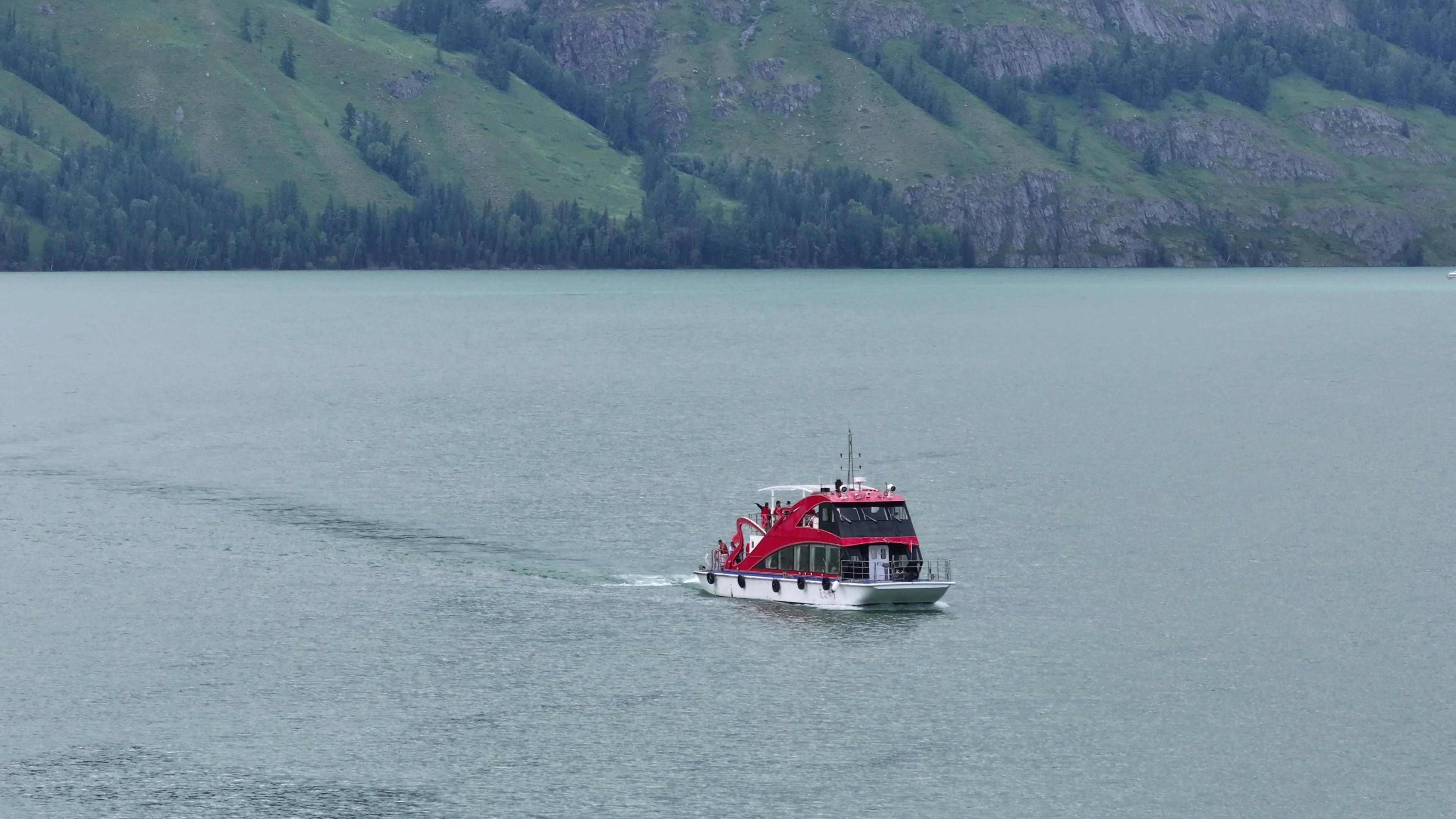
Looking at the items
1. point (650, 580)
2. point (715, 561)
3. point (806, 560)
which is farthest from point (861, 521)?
point (650, 580)

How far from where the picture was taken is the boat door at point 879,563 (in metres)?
97.3

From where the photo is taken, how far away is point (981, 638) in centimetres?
9012

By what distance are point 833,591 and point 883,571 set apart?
9.28 feet

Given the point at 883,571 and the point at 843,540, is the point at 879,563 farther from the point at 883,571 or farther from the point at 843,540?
the point at 843,540

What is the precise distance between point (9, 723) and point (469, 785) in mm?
20593

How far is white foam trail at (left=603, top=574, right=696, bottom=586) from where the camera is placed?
10238 cm

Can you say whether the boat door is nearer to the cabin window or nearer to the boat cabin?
the boat cabin

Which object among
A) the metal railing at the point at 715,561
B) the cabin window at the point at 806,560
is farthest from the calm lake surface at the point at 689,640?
the cabin window at the point at 806,560

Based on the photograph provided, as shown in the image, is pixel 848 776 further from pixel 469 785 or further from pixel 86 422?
pixel 86 422

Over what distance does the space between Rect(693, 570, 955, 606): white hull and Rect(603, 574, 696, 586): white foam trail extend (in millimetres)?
3786

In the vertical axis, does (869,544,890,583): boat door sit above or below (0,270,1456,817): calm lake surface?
above

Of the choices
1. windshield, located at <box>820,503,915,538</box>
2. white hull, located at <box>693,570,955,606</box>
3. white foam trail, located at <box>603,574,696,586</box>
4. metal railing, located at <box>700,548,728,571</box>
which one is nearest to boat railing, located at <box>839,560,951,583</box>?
white hull, located at <box>693,570,955,606</box>

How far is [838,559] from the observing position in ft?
319

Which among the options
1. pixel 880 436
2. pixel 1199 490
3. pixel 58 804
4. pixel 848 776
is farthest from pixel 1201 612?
pixel 880 436
